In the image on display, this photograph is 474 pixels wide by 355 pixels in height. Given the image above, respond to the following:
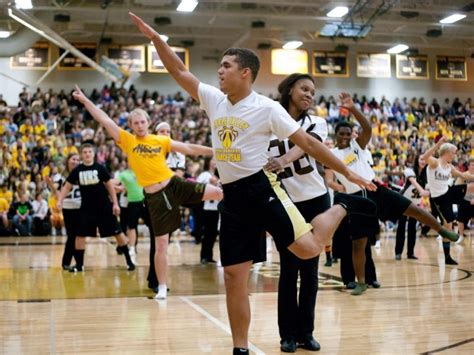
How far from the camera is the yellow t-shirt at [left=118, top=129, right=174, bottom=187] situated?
710 cm

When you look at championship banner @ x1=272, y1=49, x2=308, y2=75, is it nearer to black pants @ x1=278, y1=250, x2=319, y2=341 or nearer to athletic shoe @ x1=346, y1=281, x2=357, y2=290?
athletic shoe @ x1=346, y1=281, x2=357, y2=290

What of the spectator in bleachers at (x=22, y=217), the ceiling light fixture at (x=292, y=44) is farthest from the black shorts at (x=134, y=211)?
the ceiling light fixture at (x=292, y=44)

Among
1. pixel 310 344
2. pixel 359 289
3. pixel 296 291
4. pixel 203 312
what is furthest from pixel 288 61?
pixel 310 344

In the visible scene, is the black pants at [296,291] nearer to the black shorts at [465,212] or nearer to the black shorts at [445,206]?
the black shorts at [445,206]

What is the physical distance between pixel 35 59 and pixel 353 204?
1041 inches

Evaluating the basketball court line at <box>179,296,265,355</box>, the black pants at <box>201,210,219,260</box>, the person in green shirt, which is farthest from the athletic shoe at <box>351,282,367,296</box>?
the person in green shirt

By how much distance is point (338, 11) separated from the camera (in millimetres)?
24578

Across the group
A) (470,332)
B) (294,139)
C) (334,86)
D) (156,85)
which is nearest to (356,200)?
(294,139)

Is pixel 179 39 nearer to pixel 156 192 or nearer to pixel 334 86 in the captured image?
pixel 334 86

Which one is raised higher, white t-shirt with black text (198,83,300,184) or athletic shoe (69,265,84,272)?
white t-shirt with black text (198,83,300,184)

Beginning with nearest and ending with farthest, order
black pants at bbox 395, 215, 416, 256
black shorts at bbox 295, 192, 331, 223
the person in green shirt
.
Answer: black shorts at bbox 295, 192, 331, 223 < black pants at bbox 395, 215, 416, 256 < the person in green shirt

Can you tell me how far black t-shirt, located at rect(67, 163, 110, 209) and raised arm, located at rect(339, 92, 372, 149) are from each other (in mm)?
4203

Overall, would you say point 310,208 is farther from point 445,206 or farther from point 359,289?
point 445,206

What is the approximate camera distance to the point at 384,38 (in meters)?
30.6
